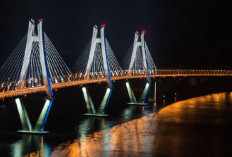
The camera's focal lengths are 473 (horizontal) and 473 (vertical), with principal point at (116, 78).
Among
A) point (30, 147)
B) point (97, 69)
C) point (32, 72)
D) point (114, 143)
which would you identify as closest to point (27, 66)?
point (30, 147)

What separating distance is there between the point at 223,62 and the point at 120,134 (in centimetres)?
10449

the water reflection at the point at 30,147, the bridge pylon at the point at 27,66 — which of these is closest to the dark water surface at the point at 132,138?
the water reflection at the point at 30,147

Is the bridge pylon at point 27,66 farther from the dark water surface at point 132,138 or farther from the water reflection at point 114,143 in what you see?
the water reflection at point 114,143

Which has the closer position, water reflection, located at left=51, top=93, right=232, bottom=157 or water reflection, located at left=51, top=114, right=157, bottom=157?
water reflection, located at left=51, top=114, right=157, bottom=157

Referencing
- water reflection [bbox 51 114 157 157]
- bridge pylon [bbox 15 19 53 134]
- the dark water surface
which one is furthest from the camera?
→ bridge pylon [bbox 15 19 53 134]

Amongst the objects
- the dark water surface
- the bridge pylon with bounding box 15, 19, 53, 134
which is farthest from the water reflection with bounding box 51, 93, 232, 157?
the bridge pylon with bounding box 15, 19, 53, 134

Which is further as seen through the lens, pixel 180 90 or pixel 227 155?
pixel 180 90

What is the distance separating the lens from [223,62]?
5246 inches

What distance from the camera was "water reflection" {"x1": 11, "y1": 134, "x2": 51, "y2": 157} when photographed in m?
26.4

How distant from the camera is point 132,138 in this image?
104 feet

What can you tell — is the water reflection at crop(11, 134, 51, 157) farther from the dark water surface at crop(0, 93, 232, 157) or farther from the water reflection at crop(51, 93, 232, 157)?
the water reflection at crop(51, 93, 232, 157)

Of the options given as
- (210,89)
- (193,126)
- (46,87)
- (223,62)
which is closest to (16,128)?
(46,87)

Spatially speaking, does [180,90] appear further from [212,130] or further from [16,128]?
[16,128]

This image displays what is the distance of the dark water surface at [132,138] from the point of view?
88.8 ft
